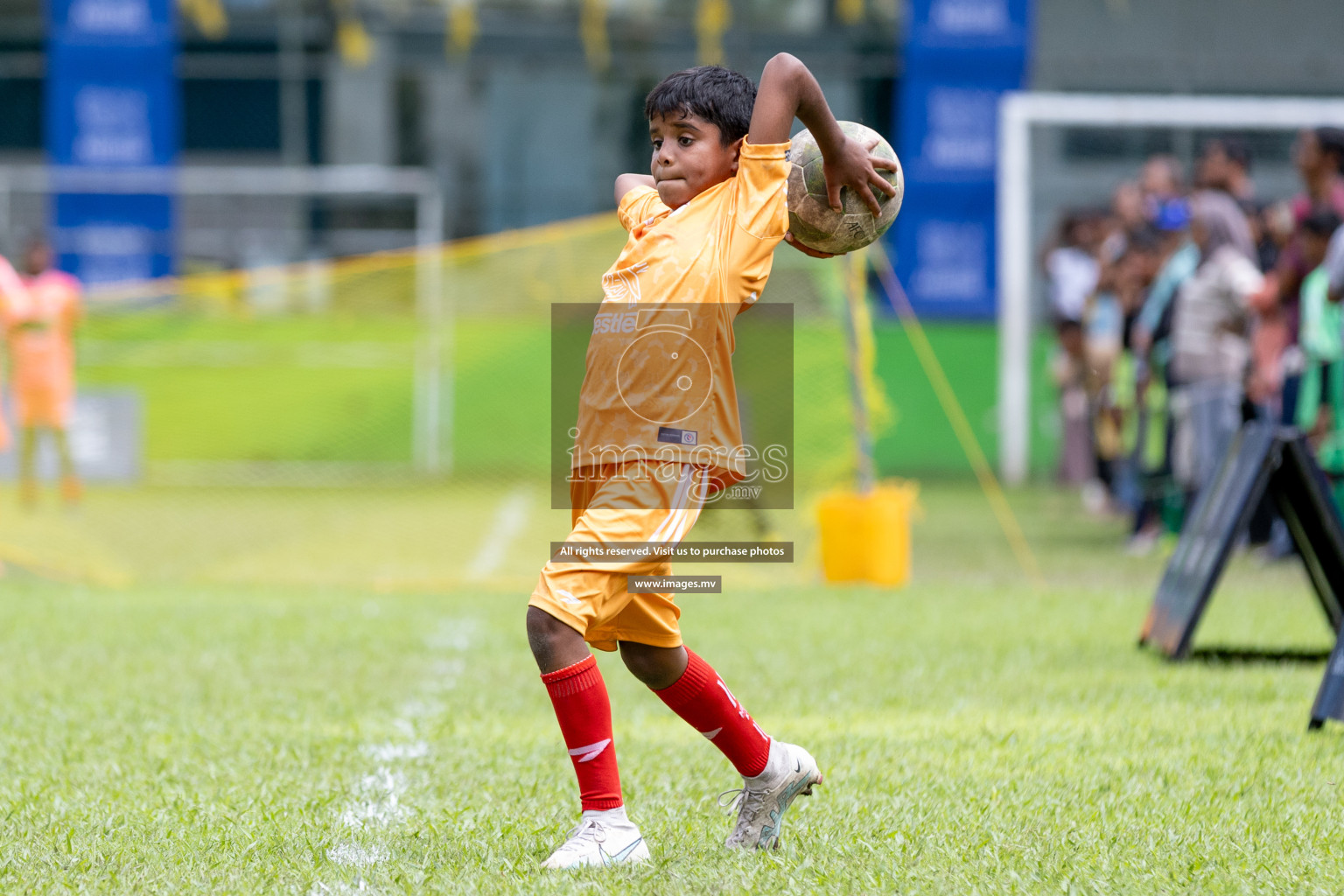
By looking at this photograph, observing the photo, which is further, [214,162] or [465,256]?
[214,162]

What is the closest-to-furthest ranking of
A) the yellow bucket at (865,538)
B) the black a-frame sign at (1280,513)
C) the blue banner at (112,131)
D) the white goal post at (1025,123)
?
1. the black a-frame sign at (1280,513)
2. the yellow bucket at (865,538)
3. the white goal post at (1025,123)
4. the blue banner at (112,131)

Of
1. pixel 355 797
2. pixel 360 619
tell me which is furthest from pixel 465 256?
pixel 355 797

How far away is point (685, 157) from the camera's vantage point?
3.49 m

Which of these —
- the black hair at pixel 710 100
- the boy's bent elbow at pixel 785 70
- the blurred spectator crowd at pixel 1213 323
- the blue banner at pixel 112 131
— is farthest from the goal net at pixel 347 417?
the boy's bent elbow at pixel 785 70

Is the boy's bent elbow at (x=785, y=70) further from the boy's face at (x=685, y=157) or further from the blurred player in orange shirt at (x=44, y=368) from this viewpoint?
the blurred player in orange shirt at (x=44, y=368)

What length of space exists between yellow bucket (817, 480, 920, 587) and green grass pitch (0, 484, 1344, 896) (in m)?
0.57

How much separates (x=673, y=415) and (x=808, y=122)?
2.22 feet

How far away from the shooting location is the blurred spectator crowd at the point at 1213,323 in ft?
27.5

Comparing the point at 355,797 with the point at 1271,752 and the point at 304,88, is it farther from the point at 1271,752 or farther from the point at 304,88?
the point at 304,88

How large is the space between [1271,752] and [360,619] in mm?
4622

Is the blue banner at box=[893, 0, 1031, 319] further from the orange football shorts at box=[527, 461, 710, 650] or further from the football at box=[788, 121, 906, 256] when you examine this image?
the orange football shorts at box=[527, 461, 710, 650]

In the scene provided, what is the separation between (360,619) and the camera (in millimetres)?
7785

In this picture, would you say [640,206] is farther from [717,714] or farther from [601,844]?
[601,844]

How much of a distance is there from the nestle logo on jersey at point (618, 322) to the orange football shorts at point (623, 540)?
298 millimetres
